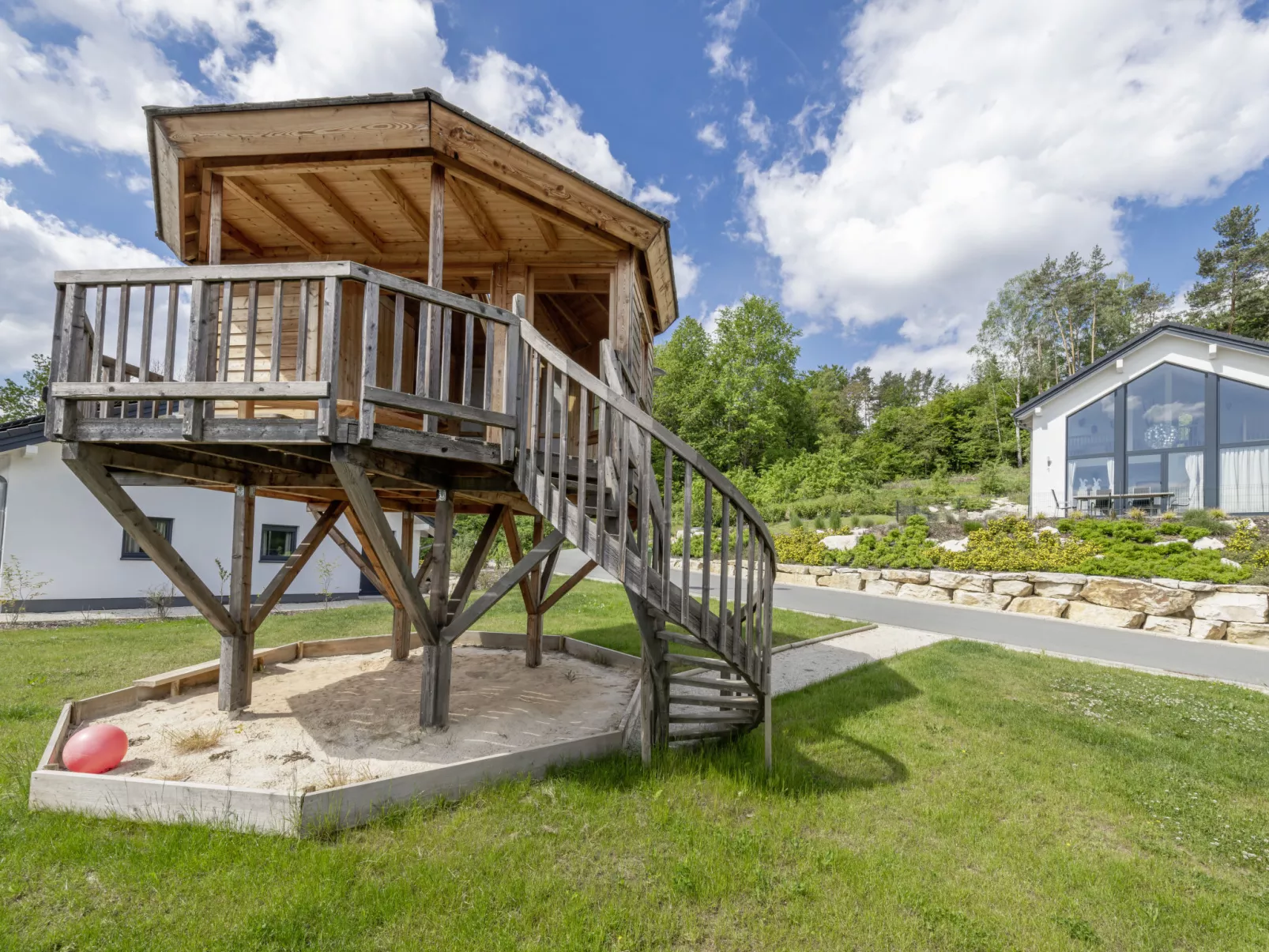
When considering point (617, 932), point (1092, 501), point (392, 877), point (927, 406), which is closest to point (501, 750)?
point (392, 877)

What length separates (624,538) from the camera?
368 centimetres

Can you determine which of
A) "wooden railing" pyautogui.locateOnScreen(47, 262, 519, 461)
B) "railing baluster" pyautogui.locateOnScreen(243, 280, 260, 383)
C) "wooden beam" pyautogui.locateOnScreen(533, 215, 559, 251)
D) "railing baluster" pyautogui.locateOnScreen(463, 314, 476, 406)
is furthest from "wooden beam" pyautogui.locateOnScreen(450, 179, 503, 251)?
"railing baluster" pyautogui.locateOnScreen(243, 280, 260, 383)

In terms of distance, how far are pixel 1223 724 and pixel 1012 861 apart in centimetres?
403

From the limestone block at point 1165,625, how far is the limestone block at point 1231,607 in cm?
23

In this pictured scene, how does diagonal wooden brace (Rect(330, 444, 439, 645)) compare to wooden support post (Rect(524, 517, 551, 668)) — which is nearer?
diagonal wooden brace (Rect(330, 444, 439, 645))

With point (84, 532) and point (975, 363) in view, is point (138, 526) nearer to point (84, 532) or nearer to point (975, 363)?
point (84, 532)

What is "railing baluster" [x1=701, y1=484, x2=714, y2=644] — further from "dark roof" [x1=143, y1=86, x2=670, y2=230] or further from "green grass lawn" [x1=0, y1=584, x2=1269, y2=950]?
"dark roof" [x1=143, y1=86, x2=670, y2=230]

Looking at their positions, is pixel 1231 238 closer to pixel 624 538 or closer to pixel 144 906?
pixel 624 538

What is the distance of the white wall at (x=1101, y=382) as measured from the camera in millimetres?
14945

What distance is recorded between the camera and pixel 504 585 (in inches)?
172

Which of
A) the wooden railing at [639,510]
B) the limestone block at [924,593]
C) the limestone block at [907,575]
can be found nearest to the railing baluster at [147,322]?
the wooden railing at [639,510]

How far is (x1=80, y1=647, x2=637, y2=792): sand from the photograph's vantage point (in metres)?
3.90

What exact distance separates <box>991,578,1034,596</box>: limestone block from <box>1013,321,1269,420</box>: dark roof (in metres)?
9.24

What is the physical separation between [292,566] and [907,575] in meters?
13.1
